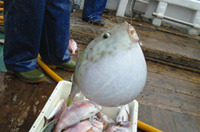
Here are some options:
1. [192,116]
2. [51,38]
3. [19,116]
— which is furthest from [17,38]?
[192,116]

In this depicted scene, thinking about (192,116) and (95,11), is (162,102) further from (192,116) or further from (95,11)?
(95,11)

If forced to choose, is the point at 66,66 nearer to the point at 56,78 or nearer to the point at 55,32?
the point at 56,78

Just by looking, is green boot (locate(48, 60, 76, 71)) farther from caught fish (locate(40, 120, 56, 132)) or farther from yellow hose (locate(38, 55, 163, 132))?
caught fish (locate(40, 120, 56, 132))

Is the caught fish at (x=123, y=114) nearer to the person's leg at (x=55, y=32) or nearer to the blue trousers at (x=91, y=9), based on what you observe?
the person's leg at (x=55, y=32)

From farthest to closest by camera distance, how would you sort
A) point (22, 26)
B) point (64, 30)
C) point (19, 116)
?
1. point (64, 30)
2. point (22, 26)
3. point (19, 116)

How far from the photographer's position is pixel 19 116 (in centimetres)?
143

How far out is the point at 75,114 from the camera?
4.05 ft

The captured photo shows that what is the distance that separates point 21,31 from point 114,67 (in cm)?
128

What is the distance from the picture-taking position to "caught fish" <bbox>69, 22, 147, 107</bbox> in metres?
0.62

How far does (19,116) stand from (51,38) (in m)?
0.86

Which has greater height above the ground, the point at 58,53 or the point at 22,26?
the point at 22,26

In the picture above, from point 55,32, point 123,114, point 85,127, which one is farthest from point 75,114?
point 55,32

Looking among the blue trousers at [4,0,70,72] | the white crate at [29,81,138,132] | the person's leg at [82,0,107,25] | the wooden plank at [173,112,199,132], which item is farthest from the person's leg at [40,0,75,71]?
the person's leg at [82,0,107,25]

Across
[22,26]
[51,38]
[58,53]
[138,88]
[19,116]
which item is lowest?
[19,116]
